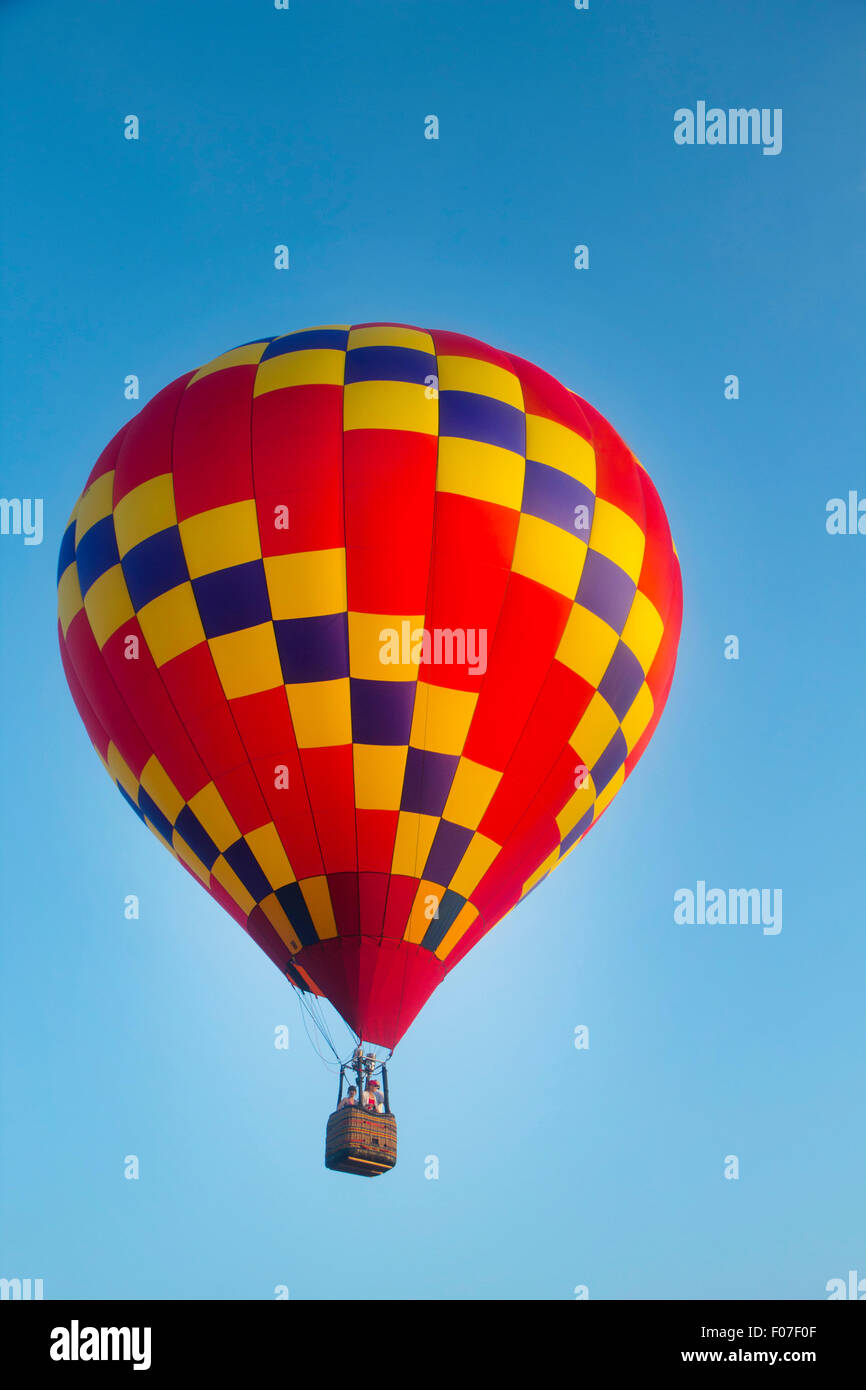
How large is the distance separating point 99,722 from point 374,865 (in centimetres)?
270

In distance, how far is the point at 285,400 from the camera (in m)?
10.9

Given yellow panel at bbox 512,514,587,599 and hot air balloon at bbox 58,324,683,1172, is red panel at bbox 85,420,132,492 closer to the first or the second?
hot air balloon at bbox 58,324,683,1172

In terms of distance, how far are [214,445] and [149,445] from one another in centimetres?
67

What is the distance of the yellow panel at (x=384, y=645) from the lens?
33.1 feet

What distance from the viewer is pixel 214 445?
10812mm

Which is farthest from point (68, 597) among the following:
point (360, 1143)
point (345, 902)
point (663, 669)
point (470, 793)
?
point (360, 1143)

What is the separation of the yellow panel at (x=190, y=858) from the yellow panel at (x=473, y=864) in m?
1.80

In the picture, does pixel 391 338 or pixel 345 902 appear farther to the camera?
pixel 391 338

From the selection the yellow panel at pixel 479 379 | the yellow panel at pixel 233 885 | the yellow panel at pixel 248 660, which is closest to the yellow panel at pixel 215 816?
the yellow panel at pixel 233 885

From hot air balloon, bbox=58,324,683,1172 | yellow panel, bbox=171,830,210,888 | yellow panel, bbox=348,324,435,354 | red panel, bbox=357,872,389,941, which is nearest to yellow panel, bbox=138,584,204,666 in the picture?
hot air balloon, bbox=58,324,683,1172

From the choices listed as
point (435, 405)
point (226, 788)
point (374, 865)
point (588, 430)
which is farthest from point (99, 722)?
point (588, 430)

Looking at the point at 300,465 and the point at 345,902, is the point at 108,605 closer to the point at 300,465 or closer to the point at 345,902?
the point at 300,465

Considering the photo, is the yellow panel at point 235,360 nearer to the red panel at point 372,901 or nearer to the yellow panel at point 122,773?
the yellow panel at point 122,773

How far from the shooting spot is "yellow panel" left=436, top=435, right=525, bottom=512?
10531 millimetres
